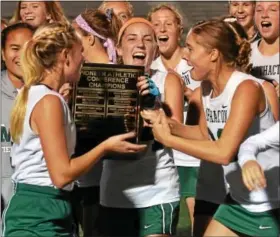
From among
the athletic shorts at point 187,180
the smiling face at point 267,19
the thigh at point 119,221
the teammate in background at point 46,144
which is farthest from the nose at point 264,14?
the thigh at point 119,221

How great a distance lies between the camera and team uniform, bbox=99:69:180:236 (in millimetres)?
3143

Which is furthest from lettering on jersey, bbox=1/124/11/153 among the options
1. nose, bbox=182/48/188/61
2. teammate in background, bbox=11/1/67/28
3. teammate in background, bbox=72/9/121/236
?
nose, bbox=182/48/188/61

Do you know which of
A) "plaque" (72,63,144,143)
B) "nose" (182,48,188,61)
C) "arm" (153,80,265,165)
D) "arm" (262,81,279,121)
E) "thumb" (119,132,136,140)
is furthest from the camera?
"nose" (182,48,188,61)

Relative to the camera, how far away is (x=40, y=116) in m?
2.68

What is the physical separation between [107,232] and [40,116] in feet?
2.62

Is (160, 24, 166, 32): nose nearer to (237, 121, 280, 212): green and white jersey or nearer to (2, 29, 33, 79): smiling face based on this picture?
(2, 29, 33, 79): smiling face

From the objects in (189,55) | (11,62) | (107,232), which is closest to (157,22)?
(189,55)

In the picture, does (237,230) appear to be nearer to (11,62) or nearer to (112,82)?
(112,82)

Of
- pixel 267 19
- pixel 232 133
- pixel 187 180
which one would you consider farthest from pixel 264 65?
pixel 187 180

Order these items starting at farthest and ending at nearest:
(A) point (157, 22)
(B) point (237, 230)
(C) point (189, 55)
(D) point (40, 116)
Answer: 1. (A) point (157, 22)
2. (C) point (189, 55)
3. (B) point (237, 230)
4. (D) point (40, 116)

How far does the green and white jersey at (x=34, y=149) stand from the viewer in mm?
2730

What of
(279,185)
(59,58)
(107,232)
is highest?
(59,58)

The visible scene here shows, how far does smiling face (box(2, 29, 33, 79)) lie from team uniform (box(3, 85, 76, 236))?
0.71 meters

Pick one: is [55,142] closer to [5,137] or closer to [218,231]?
[218,231]
